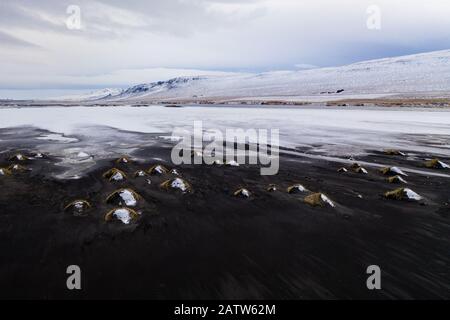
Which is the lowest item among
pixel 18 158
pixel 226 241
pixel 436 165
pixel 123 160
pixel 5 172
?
pixel 226 241

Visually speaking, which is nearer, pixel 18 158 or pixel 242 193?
pixel 242 193

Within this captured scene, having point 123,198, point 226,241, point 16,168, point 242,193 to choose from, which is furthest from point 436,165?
point 16,168

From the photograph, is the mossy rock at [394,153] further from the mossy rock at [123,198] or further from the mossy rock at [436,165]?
the mossy rock at [123,198]

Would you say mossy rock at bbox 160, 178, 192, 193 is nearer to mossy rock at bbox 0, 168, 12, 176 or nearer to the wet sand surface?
the wet sand surface

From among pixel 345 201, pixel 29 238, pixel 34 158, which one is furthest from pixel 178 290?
pixel 34 158

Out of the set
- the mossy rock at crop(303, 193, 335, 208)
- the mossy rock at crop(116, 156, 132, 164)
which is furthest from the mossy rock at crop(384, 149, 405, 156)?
the mossy rock at crop(116, 156, 132, 164)

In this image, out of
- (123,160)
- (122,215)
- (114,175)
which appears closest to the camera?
(122,215)

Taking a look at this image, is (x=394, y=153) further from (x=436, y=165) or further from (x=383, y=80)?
(x=383, y=80)

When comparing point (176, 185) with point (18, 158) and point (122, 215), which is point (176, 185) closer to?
point (122, 215)

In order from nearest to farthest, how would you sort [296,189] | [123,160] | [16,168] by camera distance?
[296,189] < [16,168] < [123,160]

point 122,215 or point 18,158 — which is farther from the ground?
point 18,158
